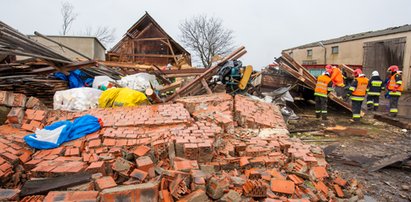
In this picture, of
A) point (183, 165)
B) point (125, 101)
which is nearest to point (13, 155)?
point (183, 165)

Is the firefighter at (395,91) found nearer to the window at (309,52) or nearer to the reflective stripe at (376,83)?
the reflective stripe at (376,83)

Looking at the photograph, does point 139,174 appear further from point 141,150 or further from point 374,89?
point 374,89

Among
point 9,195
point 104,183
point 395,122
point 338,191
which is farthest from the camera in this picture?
point 395,122

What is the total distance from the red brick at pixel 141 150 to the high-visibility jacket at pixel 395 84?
347 inches

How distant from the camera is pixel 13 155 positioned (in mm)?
2631

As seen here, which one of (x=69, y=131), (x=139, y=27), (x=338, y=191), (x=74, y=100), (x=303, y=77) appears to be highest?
(x=139, y=27)

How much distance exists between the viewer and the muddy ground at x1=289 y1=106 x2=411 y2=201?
10.8 feet

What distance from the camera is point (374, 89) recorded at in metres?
8.50

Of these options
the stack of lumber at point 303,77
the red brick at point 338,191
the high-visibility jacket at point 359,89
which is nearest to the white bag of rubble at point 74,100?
the red brick at point 338,191

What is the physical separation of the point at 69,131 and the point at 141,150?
106 centimetres

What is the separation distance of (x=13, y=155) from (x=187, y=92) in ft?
12.8

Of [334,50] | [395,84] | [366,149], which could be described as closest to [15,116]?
[366,149]

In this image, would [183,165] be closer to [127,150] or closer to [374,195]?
[127,150]

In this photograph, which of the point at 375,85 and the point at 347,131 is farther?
the point at 375,85
